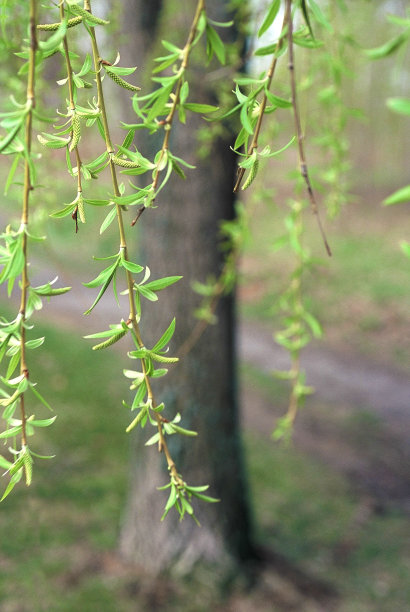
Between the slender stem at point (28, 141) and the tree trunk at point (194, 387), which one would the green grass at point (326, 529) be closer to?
the tree trunk at point (194, 387)

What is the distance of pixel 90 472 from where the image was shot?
17.5 ft

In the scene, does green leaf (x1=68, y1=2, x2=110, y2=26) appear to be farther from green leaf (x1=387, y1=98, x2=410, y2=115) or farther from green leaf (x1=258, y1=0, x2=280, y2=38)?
green leaf (x1=387, y1=98, x2=410, y2=115)

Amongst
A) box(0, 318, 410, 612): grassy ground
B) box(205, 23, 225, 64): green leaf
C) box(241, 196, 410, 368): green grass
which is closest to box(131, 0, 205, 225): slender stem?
box(205, 23, 225, 64): green leaf

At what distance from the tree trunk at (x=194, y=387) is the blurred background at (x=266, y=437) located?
0.22ft

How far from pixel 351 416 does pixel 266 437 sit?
1306 mm

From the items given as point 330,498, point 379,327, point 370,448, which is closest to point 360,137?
point 379,327

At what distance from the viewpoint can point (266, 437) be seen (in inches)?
258

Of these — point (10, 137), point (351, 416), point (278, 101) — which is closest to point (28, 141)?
point (10, 137)

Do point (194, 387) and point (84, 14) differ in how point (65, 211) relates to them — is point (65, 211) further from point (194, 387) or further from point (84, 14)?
point (194, 387)

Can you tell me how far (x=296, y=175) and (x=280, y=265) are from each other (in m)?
11.1

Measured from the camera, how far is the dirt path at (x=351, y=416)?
19.6ft

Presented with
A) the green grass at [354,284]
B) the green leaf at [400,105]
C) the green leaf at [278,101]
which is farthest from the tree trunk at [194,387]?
the green grass at [354,284]

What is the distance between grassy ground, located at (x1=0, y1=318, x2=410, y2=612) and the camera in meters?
3.75

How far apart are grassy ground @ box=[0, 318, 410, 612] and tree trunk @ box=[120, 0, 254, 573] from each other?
0.25 m
